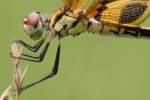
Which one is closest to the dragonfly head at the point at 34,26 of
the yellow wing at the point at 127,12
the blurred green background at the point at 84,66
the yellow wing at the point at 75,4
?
the yellow wing at the point at 75,4

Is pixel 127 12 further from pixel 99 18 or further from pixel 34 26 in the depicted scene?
pixel 34 26

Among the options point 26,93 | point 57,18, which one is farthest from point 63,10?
point 26,93

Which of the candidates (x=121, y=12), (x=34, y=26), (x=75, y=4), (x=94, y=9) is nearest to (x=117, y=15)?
(x=121, y=12)

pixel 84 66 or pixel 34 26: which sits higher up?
pixel 34 26

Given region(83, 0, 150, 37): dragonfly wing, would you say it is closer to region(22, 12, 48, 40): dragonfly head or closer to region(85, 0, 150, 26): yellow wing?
region(85, 0, 150, 26): yellow wing

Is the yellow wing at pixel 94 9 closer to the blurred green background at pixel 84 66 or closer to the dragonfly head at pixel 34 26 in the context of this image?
the dragonfly head at pixel 34 26

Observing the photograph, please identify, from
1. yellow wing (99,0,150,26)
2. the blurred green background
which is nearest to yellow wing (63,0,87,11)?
yellow wing (99,0,150,26)

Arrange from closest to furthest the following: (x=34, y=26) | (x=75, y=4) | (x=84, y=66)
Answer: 1. (x=34, y=26)
2. (x=75, y=4)
3. (x=84, y=66)

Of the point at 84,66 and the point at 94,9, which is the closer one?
the point at 94,9
